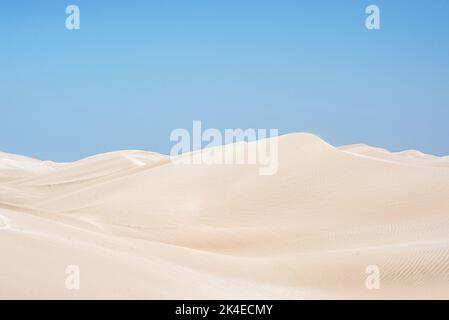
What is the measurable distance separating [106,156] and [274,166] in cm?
3974

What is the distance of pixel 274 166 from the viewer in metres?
30.9

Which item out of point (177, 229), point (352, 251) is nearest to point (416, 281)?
point (352, 251)

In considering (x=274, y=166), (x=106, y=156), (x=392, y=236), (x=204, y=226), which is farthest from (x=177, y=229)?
(x=106, y=156)

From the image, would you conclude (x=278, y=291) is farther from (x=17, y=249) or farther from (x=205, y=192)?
(x=205, y=192)

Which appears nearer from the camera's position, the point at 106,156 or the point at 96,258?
the point at 96,258

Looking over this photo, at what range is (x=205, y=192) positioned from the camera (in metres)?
29.3

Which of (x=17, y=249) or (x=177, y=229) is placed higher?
(x=177, y=229)

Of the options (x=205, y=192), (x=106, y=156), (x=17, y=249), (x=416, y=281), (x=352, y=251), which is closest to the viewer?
(x=17, y=249)

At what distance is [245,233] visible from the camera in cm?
2020

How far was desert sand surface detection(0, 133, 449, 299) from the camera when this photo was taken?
9273 millimetres

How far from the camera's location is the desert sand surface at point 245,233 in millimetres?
9273
